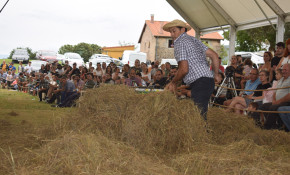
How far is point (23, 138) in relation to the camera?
457 cm

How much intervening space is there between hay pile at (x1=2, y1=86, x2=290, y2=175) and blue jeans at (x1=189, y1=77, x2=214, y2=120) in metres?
0.10

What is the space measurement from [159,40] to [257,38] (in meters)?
17.5

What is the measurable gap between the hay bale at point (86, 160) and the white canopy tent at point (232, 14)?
6.95m

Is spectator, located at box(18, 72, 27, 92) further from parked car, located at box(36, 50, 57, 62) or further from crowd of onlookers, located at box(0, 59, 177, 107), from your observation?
parked car, located at box(36, 50, 57, 62)

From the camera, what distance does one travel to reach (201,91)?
3.96 metres

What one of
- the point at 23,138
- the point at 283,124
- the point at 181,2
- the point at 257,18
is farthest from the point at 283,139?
the point at 181,2

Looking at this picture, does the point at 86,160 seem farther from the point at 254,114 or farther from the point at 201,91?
the point at 254,114

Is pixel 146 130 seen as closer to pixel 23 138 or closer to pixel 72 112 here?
pixel 72 112

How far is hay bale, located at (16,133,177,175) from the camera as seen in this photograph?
8.98ft

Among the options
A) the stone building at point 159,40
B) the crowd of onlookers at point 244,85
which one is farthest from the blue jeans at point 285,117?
the stone building at point 159,40

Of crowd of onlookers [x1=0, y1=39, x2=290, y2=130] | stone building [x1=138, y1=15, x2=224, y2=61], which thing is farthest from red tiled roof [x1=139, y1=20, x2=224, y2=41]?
crowd of onlookers [x1=0, y1=39, x2=290, y2=130]

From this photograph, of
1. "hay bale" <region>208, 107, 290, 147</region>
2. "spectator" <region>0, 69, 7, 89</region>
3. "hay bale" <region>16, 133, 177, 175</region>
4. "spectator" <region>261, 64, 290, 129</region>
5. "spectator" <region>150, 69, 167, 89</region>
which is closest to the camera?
"hay bale" <region>16, 133, 177, 175</region>

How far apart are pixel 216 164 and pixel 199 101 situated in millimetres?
1105

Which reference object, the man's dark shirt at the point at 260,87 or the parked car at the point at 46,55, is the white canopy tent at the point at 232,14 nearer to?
the man's dark shirt at the point at 260,87
